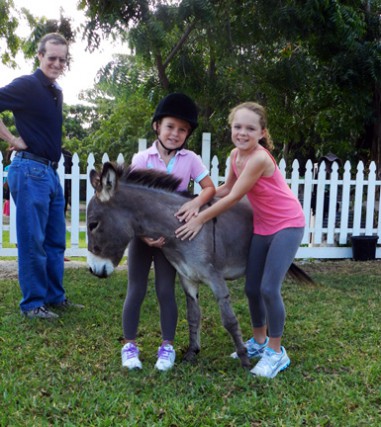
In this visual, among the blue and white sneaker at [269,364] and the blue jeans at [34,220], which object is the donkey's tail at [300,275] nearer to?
the blue and white sneaker at [269,364]

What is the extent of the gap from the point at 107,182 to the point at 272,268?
1.32m

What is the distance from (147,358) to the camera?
386cm

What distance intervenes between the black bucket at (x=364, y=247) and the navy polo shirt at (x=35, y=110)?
20.1ft

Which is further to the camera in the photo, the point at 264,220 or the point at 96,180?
the point at 264,220

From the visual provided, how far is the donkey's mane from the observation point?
3.48m

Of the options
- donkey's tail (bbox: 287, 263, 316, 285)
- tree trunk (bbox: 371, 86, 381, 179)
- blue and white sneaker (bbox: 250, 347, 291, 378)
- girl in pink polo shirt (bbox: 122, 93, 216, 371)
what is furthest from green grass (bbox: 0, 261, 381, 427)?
tree trunk (bbox: 371, 86, 381, 179)

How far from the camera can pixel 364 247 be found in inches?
350

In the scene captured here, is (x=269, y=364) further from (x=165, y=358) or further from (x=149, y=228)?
(x=149, y=228)

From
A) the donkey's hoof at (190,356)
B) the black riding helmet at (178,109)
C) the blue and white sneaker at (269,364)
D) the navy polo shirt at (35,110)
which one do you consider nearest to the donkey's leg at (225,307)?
the blue and white sneaker at (269,364)

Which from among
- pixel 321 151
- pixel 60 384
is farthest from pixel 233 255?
pixel 321 151

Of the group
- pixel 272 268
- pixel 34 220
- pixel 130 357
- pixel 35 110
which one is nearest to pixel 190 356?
pixel 130 357

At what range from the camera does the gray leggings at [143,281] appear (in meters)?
3.57

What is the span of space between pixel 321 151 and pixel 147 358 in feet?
36.3

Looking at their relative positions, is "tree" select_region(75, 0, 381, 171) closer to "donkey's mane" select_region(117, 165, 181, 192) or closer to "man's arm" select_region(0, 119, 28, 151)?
"man's arm" select_region(0, 119, 28, 151)
